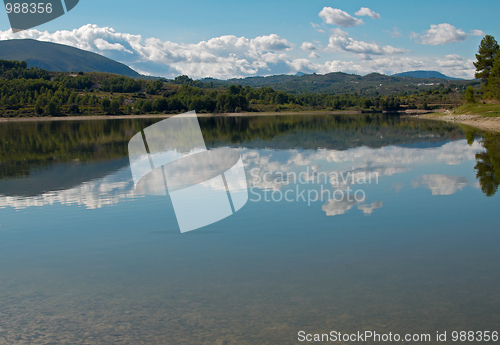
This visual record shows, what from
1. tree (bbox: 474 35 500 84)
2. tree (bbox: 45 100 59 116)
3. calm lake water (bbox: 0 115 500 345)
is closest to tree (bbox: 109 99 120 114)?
tree (bbox: 45 100 59 116)

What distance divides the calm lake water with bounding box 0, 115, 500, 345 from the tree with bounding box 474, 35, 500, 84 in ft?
257

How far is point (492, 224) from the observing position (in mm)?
10195

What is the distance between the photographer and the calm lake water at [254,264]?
568cm

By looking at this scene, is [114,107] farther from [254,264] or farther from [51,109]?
[254,264]

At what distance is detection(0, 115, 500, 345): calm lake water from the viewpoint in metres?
5.68

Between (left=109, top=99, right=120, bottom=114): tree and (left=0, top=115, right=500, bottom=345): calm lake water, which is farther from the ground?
(left=109, top=99, right=120, bottom=114): tree

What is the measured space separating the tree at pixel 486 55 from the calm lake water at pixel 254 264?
78426 mm

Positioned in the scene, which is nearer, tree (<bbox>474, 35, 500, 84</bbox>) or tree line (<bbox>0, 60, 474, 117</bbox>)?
tree (<bbox>474, 35, 500, 84</bbox>)

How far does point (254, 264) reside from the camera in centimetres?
772

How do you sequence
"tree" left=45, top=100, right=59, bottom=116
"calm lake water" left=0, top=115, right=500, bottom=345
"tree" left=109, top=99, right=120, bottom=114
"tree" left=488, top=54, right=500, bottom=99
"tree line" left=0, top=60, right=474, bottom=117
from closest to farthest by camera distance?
"calm lake water" left=0, top=115, right=500, bottom=345 < "tree" left=488, top=54, right=500, bottom=99 < "tree" left=45, top=100, right=59, bottom=116 < "tree line" left=0, top=60, right=474, bottom=117 < "tree" left=109, top=99, right=120, bottom=114

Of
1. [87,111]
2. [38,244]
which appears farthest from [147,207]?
[87,111]

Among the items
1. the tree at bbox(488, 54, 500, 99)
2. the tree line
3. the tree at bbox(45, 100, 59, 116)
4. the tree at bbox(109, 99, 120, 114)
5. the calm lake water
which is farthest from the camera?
the tree at bbox(109, 99, 120, 114)

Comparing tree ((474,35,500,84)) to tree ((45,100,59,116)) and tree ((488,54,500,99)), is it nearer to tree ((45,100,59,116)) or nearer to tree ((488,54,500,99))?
tree ((488,54,500,99))

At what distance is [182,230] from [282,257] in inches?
122
